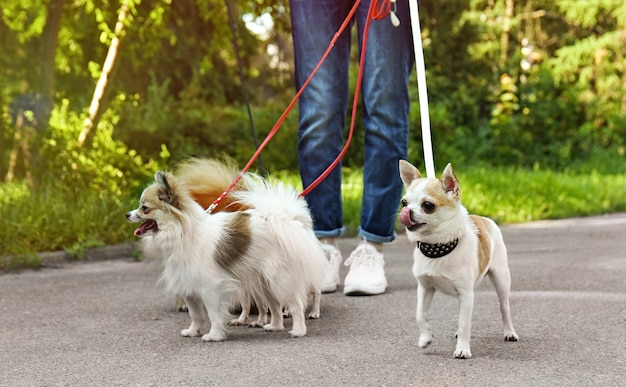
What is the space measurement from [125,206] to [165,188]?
411 centimetres

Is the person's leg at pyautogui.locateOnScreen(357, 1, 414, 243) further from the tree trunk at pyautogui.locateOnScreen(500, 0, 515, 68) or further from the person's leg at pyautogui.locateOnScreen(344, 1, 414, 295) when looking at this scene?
the tree trunk at pyautogui.locateOnScreen(500, 0, 515, 68)

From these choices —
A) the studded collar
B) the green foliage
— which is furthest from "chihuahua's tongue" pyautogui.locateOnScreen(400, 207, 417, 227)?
the green foliage

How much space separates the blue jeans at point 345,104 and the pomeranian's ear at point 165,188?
3.95 feet

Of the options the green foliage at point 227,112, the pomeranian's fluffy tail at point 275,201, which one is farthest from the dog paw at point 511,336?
the green foliage at point 227,112

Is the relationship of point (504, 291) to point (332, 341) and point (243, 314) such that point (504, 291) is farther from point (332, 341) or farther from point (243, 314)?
point (243, 314)

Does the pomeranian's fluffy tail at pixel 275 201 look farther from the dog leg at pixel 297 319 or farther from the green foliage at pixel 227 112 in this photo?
the green foliage at pixel 227 112

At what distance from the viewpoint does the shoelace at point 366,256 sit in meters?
4.69

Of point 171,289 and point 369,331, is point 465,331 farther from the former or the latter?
point 171,289

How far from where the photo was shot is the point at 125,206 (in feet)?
25.0

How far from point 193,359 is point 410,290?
189 centimetres

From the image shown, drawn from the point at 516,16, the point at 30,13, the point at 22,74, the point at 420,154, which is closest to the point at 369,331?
the point at 420,154

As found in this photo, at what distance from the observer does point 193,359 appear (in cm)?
339

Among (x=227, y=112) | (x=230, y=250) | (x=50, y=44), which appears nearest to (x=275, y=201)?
(x=230, y=250)

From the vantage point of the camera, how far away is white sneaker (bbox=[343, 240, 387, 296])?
4.70m
